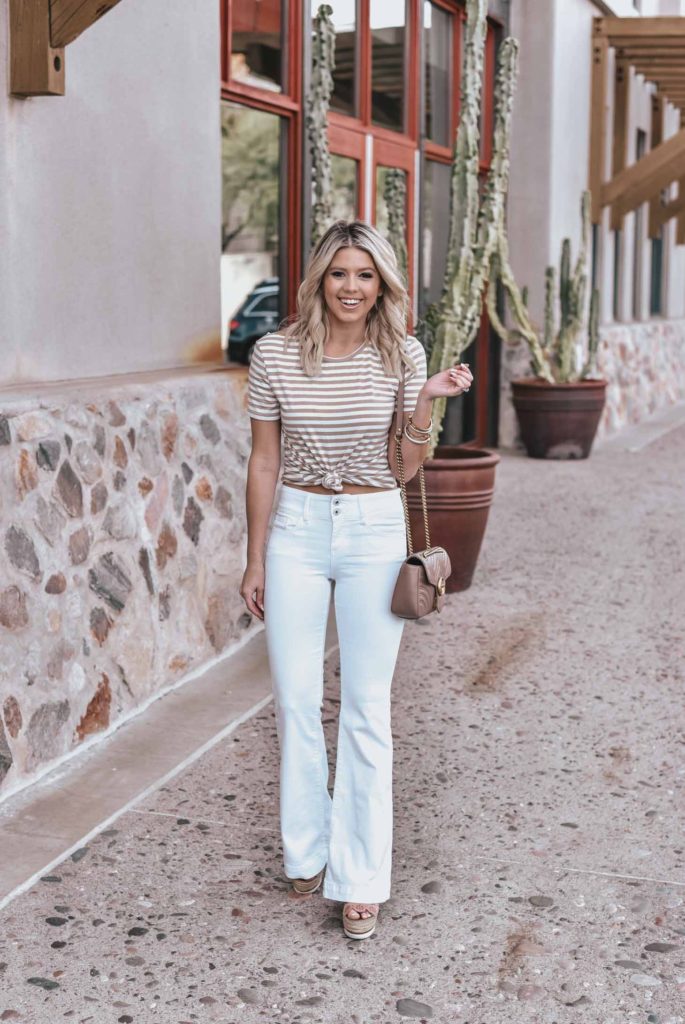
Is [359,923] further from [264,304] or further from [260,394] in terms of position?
[264,304]

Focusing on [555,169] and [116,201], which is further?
[555,169]

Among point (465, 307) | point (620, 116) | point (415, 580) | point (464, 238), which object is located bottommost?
point (415, 580)

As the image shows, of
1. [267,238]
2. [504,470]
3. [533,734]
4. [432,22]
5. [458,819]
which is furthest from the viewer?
[267,238]

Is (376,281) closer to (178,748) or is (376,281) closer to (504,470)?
(178,748)

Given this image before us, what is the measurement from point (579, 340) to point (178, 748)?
9406 mm

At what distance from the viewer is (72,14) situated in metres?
4.46

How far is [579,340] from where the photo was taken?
1340 cm

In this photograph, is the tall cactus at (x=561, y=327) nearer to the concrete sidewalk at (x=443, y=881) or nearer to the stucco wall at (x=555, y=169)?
the stucco wall at (x=555, y=169)

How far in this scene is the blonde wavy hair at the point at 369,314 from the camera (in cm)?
340

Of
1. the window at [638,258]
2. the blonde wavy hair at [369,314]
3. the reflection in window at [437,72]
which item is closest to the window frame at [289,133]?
the reflection in window at [437,72]

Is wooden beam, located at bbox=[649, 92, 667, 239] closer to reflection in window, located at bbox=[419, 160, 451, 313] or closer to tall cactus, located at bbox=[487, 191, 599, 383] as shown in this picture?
tall cactus, located at bbox=[487, 191, 599, 383]

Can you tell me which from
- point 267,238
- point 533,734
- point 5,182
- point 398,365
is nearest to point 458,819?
point 533,734

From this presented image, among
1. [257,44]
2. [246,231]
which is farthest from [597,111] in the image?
[246,231]

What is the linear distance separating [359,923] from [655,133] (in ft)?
53.0
